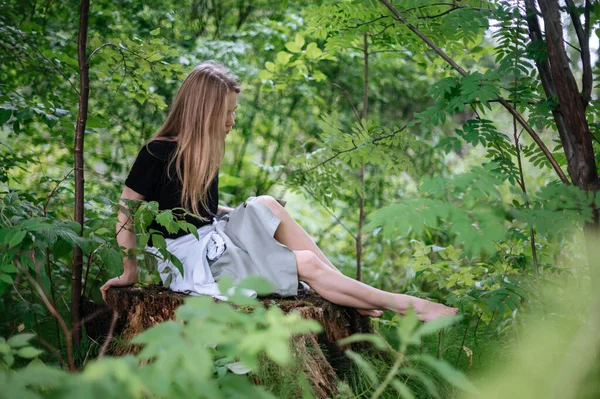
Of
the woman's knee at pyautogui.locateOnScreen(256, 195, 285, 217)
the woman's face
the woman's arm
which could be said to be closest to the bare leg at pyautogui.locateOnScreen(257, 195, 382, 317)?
the woman's knee at pyautogui.locateOnScreen(256, 195, 285, 217)

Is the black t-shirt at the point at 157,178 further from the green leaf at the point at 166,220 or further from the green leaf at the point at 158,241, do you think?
the green leaf at the point at 166,220

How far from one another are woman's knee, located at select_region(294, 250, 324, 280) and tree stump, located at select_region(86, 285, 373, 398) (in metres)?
0.12

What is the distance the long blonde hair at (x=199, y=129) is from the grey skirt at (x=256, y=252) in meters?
0.24

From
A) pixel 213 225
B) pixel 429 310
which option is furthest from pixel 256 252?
pixel 429 310

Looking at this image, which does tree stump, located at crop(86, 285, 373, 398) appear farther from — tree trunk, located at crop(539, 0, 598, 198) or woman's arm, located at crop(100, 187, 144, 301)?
tree trunk, located at crop(539, 0, 598, 198)

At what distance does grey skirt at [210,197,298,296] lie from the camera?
8.32 ft

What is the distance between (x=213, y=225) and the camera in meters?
2.89

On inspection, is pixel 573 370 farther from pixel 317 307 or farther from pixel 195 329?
pixel 317 307

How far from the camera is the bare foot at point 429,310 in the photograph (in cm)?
246

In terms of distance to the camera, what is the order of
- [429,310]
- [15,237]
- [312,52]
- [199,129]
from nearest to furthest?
[15,237] → [429,310] → [199,129] → [312,52]

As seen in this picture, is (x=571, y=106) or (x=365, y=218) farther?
(x=365, y=218)

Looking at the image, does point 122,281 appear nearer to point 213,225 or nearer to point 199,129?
point 213,225

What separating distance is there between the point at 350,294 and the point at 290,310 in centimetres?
33

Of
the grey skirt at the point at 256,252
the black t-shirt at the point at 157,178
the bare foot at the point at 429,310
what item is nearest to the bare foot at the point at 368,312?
the bare foot at the point at 429,310
